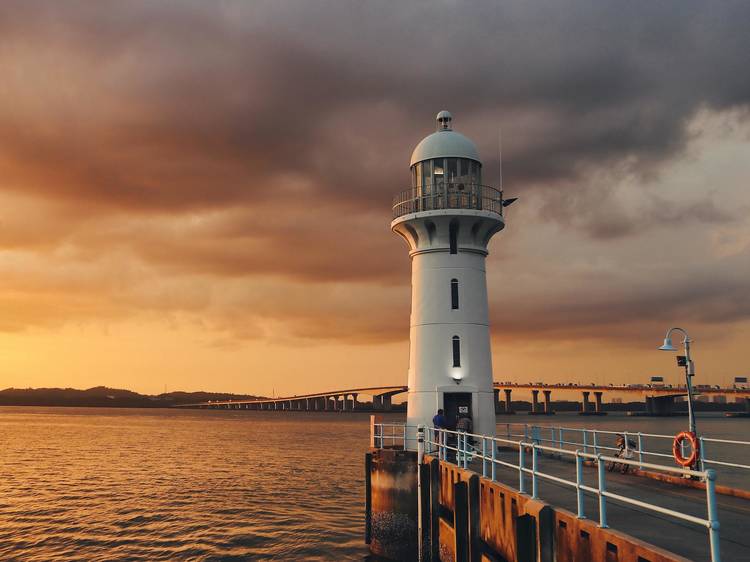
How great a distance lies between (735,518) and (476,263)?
662 inches

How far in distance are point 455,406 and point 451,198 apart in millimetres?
8938

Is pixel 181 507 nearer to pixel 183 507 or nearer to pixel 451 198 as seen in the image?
pixel 183 507

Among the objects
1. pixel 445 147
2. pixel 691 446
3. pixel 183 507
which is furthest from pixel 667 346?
pixel 183 507

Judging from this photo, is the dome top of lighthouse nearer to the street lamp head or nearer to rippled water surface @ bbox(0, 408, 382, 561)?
the street lamp head

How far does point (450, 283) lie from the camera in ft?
93.8

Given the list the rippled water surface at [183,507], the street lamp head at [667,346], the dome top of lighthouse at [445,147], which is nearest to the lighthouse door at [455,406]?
the rippled water surface at [183,507]

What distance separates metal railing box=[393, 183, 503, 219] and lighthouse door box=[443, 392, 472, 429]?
8.03m

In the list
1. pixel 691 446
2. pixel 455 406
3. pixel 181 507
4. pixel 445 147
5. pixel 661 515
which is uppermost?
pixel 445 147

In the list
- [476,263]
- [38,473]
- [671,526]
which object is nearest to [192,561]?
[476,263]

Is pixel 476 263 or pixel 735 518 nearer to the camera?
pixel 735 518

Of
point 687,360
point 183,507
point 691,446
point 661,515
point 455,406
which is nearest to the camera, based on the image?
point 661,515

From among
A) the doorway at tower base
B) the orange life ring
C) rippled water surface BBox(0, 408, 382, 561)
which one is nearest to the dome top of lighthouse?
the doorway at tower base

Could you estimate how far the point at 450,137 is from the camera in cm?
2967

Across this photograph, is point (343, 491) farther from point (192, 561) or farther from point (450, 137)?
point (450, 137)
